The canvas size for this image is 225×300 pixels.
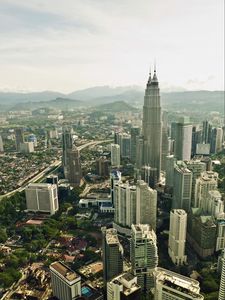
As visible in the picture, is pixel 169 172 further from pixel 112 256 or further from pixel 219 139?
pixel 219 139

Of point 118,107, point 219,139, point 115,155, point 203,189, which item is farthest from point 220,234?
point 118,107

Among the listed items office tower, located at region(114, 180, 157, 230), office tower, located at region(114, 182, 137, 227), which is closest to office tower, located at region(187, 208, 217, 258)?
office tower, located at region(114, 180, 157, 230)

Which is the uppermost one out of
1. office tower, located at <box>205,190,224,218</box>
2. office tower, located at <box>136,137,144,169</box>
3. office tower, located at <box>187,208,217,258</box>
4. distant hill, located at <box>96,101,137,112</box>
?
distant hill, located at <box>96,101,137,112</box>

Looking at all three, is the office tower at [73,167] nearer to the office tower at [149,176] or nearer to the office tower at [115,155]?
the office tower at [115,155]

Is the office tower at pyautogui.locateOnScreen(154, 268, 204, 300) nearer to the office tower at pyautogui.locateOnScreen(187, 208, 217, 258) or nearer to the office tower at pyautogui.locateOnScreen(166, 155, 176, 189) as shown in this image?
the office tower at pyautogui.locateOnScreen(187, 208, 217, 258)

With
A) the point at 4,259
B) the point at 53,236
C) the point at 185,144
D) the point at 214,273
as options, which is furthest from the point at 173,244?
Answer: the point at 185,144

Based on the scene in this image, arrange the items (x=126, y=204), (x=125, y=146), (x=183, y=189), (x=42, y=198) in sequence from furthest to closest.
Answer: (x=125, y=146) < (x=42, y=198) < (x=183, y=189) < (x=126, y=204)
